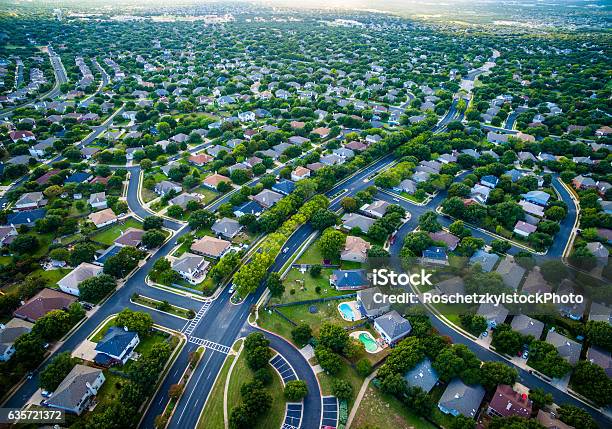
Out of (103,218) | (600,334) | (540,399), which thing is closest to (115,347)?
(103,218)

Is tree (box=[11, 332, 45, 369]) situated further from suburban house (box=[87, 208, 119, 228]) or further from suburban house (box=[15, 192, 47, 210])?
suburban house (box=[15, 192, 47, 210])

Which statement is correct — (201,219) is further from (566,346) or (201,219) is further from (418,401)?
(566,346)

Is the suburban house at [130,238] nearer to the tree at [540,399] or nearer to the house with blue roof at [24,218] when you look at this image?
the house with blue roof at [24,218]

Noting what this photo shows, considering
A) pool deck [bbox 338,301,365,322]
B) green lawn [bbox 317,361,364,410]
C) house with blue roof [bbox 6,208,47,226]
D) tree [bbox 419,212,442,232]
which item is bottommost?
green lawn [bbox 317,361,364,410]

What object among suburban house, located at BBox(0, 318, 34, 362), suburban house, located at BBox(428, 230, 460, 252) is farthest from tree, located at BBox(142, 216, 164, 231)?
suburban house, located at BBox(428, 230, 460, 252)

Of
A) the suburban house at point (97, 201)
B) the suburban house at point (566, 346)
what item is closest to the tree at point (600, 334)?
the suburban house at point (566, 346)

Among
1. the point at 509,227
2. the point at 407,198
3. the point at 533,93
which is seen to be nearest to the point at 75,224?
the point at 407,198
